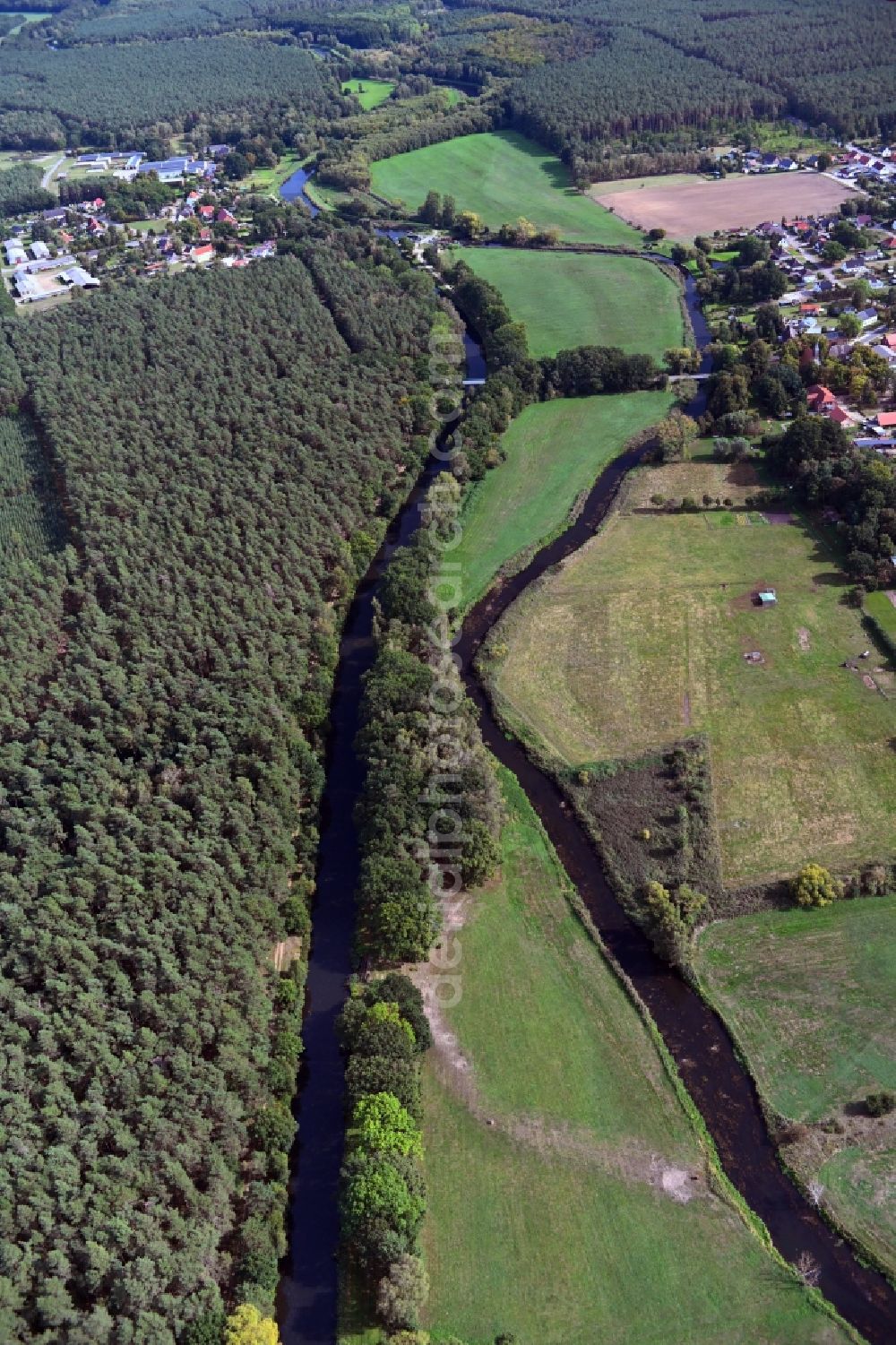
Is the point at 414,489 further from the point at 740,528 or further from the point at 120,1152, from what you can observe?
the point at 120,1152

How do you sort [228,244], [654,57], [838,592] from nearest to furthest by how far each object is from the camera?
[838,592]
[228,244]
[654,57]

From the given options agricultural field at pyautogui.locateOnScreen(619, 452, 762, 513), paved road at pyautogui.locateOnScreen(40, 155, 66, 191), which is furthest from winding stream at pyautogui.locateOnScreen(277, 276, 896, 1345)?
paved road at pyautogui.locateOnScreen(40, 155, 66, 191)

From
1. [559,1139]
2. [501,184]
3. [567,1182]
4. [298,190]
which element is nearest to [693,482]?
[559,1139]

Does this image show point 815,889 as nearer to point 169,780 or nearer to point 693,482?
point 169,780

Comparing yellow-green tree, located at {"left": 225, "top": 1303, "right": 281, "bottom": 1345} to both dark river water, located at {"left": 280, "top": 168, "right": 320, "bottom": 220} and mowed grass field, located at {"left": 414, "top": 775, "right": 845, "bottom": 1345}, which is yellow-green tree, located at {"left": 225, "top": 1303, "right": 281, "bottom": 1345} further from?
dark river water, located at {"left": 280, "top": 168, "right": 320, "bottom": 220}

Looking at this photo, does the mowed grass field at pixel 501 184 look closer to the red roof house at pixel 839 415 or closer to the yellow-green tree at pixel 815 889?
the red roof house at pixel 839 415

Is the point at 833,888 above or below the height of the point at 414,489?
below

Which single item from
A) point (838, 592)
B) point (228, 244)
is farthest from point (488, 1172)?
point (228, 244)

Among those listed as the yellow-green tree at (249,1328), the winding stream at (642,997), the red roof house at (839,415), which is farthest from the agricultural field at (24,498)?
the red roof house at (839,415)
